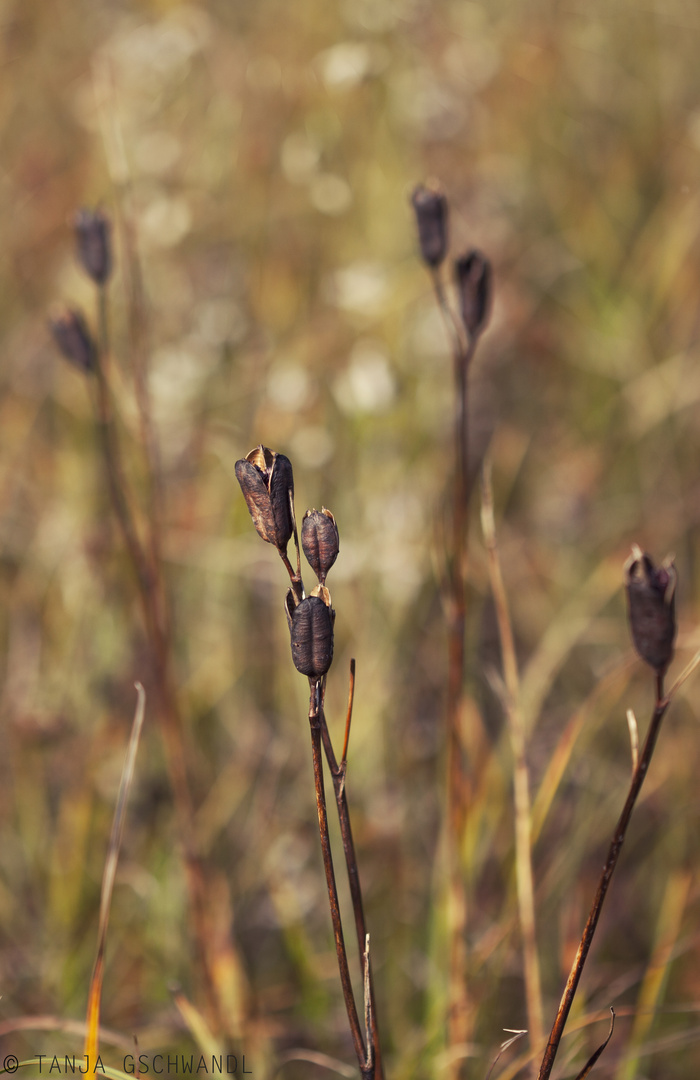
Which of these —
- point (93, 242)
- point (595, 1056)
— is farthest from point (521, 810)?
point (93, 242)

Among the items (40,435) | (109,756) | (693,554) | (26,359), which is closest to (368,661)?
(109,756)

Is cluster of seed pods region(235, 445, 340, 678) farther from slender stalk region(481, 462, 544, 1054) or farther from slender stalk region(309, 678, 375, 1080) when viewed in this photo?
slender stalk region(481, 462, 544, 1054)

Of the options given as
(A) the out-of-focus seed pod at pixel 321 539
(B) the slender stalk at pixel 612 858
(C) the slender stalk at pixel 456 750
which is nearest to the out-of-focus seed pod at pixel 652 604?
(B) the slender stalk at pixel 612 858

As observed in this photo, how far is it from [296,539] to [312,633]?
57 millimetres

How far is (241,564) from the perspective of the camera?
58.4 inches

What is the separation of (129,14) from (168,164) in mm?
1079

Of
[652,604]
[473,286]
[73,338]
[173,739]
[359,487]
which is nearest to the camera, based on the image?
[652,604]

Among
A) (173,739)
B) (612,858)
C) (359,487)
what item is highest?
(359,487)

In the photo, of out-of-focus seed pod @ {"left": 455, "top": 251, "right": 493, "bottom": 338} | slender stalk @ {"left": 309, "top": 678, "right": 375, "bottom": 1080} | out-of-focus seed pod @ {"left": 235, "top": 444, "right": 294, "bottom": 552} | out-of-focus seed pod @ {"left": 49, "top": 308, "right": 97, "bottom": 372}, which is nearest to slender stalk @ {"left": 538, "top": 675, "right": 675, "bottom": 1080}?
slender stalk @ {"left": 309, "top": 678, "right": 375, "bottom": 1080}

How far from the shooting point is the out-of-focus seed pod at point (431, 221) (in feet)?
2.48

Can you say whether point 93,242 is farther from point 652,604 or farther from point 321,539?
point 652,604

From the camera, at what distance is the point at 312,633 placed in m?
0.49

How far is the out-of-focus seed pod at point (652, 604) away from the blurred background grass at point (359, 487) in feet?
1.27

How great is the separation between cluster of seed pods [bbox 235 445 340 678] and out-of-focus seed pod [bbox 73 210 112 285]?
1.49ft
